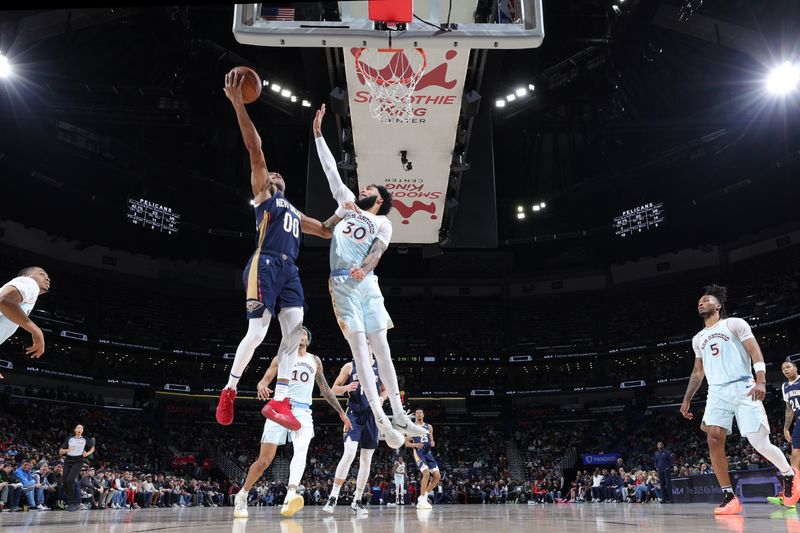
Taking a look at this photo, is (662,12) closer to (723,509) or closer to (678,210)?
(678,210)

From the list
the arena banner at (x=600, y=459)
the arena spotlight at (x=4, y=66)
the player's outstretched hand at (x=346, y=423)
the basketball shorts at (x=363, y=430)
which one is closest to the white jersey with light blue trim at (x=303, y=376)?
the player's outstretched hand at (x=346, y=423)

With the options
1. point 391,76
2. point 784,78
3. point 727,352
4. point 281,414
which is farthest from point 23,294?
point 784,78

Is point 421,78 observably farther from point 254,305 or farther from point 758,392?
point 758,392

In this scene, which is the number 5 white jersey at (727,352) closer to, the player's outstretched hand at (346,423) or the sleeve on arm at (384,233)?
the sleeve on arm at (384,233)

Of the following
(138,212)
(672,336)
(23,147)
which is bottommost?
(672,336)

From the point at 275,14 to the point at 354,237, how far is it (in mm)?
2603

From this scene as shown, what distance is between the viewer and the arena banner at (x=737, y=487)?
1320cm

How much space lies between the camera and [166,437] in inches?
1144

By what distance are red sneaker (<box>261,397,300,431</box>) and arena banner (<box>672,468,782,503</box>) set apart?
11.9m

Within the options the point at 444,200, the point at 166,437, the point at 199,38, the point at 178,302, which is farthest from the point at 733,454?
the point at 178,302

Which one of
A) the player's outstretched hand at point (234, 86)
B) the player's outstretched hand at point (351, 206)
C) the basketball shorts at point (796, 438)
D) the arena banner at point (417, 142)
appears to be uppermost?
the arena banner at point (417, 142)

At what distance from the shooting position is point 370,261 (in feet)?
16.0

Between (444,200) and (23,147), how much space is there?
64.0 feet

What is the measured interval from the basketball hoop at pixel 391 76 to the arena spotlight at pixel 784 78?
13681mm
